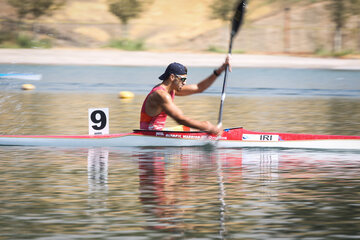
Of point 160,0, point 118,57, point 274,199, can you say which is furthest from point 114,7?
point 274,199

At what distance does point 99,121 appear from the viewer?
12898 mm

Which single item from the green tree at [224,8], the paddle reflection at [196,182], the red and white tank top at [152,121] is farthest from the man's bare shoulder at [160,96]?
the green tree at [224,8]

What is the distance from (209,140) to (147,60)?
2976cm

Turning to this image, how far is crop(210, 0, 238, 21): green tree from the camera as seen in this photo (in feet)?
204

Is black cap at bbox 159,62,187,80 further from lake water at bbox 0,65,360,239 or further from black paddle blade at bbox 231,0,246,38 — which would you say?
black paddle blade at bbox 231,0,246,38

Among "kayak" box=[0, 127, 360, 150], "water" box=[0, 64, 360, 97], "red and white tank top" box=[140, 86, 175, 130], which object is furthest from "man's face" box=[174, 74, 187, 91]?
"water" box=[0, 64, 360, 97]

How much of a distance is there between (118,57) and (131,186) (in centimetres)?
3418

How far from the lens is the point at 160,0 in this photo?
9656cm

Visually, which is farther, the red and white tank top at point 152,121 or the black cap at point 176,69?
the red and white tank top at point 152,121

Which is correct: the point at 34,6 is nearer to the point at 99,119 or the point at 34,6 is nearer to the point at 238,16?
the point at 238,16

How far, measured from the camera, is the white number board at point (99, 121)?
12.8 m

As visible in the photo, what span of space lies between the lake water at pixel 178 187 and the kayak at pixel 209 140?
5.8 inches

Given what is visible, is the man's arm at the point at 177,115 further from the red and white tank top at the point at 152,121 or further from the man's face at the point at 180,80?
the red and white tank top at the point at 152,121

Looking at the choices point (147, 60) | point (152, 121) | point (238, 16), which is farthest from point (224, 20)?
point (152, 121)
